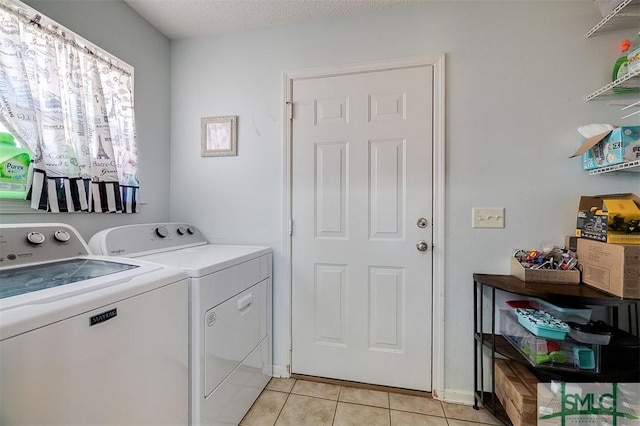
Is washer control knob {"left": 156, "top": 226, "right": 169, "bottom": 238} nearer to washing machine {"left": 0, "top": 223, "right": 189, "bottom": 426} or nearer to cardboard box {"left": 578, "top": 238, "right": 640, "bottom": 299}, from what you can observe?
washing machine {"left": 0, "top": 223, "right": 189, "bottom": 426}

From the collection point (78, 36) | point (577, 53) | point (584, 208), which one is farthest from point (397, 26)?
point (78, 36)

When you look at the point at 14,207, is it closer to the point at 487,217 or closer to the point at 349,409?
the point at 349,409

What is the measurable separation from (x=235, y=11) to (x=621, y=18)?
2.21 meters

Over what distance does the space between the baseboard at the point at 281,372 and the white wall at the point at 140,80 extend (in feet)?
4.61

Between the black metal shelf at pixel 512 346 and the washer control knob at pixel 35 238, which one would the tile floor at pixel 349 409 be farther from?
the washer control knob at pixel 35 238

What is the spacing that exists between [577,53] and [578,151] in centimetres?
58

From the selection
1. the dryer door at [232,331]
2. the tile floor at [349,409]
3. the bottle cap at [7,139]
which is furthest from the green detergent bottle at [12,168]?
the tile floor at [349,409]

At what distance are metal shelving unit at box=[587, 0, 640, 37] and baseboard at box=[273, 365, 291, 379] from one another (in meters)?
2.77

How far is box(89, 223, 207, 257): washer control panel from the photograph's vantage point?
1.41 metres

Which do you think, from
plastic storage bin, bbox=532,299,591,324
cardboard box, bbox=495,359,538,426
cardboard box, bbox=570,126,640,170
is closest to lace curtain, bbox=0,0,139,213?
cardboard box, bbox=495,359,538,426

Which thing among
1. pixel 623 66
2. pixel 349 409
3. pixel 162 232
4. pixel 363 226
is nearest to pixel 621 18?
pixel 623 66

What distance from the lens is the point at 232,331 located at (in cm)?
139

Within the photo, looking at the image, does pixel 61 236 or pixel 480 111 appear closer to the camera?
pixel 61 236

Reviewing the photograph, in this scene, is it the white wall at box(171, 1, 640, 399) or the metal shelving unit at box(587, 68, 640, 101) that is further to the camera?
the white wall at box(171, 1, 640, 399)
